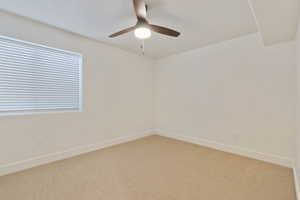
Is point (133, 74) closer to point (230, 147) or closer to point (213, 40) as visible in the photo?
point (213, 40)

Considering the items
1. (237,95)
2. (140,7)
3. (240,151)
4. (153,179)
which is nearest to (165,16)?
(140,7)

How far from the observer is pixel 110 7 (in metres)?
1.83

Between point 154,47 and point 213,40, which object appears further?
point 154,47

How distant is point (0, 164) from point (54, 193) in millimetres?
1021

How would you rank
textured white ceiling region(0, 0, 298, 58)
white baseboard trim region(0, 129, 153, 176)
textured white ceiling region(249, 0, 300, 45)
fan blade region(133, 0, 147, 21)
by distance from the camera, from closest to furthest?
1. textured white ceiling region(249, 0, 300, 45)
2. fan blade region(133, 0, 147, 21)
3. textured white ceiling region(0, 0, 298, 58)
4. white baseboard trim region(0, 129, 153, 176)

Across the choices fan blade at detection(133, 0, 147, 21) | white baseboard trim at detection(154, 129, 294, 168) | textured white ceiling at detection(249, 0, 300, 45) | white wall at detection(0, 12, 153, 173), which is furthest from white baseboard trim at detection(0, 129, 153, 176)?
textured white ceiling at detection(249, 0, 300, 45)

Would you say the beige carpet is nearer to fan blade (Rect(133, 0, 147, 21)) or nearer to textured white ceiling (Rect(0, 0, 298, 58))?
textured white ceiling (Rect(0, 0, 298, 58))

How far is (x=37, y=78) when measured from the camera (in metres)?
2.26

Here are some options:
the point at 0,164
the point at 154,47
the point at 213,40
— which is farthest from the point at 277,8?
the point at 0,164

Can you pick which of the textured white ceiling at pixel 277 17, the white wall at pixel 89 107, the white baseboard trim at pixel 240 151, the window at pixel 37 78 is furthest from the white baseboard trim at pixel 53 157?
the textured white ceiling at pixel 277 17

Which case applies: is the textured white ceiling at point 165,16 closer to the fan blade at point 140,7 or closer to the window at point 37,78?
the fan blade at point 140,7

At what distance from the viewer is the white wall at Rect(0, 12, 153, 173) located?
2.05 metres

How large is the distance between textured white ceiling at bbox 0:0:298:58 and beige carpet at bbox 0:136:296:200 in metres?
1.97

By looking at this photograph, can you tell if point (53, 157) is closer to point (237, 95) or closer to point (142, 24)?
point (142, 24)
